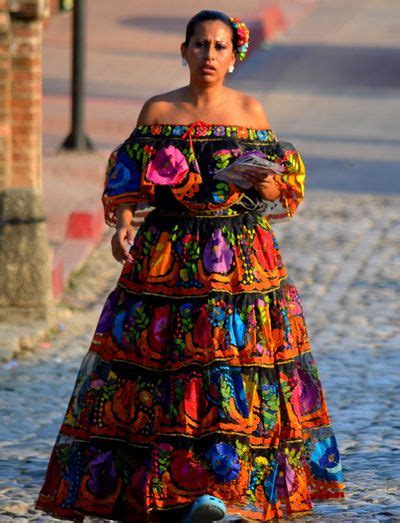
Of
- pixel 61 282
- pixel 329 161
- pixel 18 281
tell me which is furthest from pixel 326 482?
pixel 329 161

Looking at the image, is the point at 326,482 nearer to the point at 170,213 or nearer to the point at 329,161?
the point at 170,213

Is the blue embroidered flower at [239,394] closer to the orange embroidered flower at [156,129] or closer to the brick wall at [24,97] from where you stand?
the orange embroidered flower at [156,129]

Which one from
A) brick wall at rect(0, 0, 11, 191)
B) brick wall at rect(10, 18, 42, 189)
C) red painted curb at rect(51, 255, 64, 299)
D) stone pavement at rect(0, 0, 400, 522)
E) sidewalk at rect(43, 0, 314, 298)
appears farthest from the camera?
sidewalk at rect(43, 0, 314, 298)

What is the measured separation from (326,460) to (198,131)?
126cm

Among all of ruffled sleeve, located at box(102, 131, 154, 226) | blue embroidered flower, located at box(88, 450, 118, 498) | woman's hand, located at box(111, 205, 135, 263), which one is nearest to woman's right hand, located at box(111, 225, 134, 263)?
woman's hand, located at box(111, 205, 135, 263)

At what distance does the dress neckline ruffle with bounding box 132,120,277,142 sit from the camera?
5316mm

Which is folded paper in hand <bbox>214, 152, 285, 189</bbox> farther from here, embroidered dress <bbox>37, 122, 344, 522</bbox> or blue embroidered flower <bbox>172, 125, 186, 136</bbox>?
blue embroidered flower <bbox>172, 125, 186, 136</bbox>

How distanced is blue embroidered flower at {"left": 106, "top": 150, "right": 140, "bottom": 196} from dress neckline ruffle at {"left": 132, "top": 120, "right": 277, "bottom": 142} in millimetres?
102

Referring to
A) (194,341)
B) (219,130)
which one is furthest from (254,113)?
(194,341)

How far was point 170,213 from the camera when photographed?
5.38 m

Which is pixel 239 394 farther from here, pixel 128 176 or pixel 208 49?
pixel 208 49

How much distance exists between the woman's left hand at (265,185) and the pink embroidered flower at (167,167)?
23cm

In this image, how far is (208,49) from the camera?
17.5 ft

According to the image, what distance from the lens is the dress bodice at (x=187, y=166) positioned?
5.28 m
